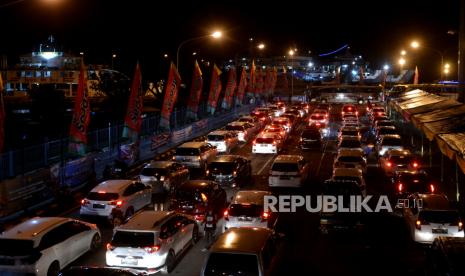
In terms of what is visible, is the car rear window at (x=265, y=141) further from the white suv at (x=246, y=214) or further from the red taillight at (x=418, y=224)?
the red taillight at (x=418, y=224)

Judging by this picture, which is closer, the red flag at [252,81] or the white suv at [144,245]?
the white suv at [144,245]

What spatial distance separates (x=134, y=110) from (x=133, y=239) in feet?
54.2

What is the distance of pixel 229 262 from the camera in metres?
11.2

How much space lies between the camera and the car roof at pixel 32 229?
13562 mm

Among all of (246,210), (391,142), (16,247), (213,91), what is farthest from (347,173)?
(213,91)

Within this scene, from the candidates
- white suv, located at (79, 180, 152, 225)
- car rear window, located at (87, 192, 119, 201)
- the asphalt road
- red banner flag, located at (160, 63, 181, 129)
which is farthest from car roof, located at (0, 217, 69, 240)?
red banner flag, located at (160, 63, 181, 129)

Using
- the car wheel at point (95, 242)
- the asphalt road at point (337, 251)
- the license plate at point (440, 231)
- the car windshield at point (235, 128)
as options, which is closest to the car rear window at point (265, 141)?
the car windshield at point (235, 128)

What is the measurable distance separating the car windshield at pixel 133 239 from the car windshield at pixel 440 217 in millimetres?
7858

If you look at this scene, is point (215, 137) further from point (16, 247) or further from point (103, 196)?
point (16, 247)

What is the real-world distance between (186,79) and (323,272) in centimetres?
6193

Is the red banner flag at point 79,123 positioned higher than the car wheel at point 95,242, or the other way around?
the red banner flag at point 79,123

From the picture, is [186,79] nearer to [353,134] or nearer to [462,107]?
[353,134]

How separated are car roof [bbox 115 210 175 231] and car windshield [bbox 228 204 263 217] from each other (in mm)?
2305

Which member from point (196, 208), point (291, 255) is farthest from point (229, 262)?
point (196, 208)
